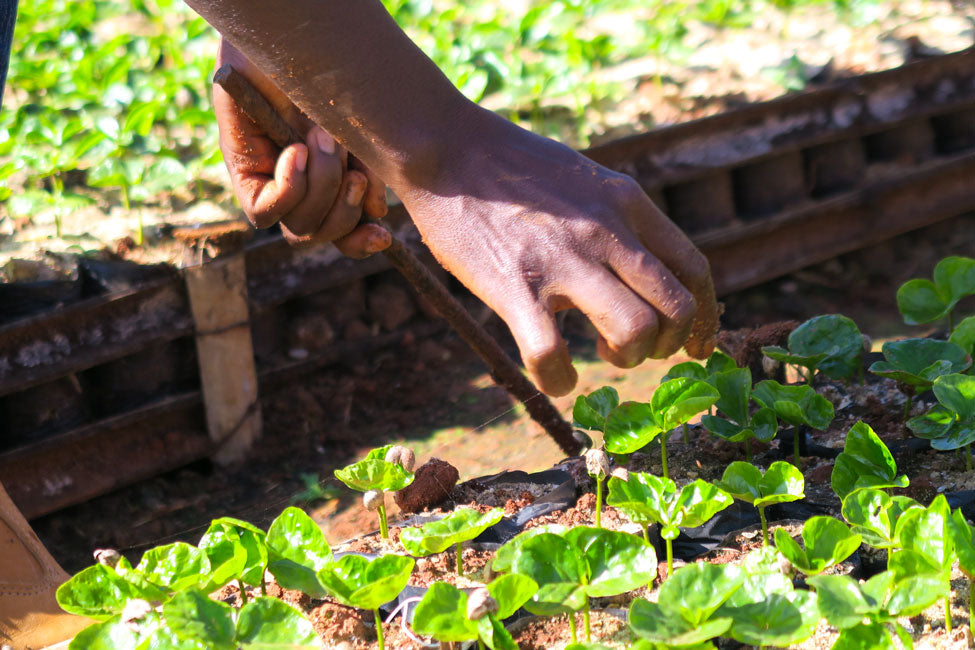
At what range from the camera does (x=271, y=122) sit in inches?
65.0

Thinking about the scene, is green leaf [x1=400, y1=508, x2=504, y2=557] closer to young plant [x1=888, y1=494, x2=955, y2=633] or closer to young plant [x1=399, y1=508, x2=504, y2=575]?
young plant [x1=399, y1=508, x2=504, y2=575]

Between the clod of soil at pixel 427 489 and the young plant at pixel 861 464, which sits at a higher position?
the young plant at pixel 861 464

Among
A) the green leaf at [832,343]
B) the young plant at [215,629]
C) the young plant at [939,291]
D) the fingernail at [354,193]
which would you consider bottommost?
the young plant at [939,291]

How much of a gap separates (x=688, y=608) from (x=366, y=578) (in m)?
0.37

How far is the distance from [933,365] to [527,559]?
2.55ft

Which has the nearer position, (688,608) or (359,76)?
(688,608)

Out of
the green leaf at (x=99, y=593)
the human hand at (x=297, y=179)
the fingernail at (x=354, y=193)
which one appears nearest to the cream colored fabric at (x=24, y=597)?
the green leaf at (x=99, y=593)

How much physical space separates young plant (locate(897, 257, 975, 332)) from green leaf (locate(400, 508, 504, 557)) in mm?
950

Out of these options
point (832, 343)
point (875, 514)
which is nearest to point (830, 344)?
point (832, 343)

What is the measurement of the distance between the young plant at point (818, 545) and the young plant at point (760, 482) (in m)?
0.10

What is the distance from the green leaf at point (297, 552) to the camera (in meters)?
1.29

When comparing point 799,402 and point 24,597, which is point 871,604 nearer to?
point 799,402

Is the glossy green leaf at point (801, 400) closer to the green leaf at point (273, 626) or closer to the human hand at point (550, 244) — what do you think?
the human hand at point (550, 244)

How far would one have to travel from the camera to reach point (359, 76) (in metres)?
1.28
